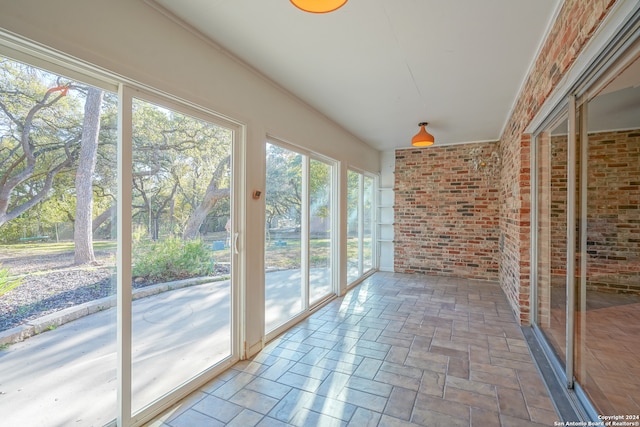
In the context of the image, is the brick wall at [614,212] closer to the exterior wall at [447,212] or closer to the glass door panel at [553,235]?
the glass door panel at [553,235]

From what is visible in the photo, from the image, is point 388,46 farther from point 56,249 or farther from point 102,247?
point 56,249

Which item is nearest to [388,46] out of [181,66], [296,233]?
[181,66]

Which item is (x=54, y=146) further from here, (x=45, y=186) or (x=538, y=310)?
(x=538, y=310)

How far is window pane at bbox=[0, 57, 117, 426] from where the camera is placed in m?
1.33

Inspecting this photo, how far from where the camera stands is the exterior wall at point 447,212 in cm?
543

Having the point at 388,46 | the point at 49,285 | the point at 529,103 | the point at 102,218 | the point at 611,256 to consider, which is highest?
the point at 388,46

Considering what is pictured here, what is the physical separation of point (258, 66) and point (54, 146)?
1662 millimetres

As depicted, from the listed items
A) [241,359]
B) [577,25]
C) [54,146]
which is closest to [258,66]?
[54,146]

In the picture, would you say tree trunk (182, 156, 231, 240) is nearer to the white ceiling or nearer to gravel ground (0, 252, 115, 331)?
gravel ground (0, 252, 115, 331)

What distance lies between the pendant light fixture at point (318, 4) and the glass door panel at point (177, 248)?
1214mm

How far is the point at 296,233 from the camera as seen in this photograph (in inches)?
139

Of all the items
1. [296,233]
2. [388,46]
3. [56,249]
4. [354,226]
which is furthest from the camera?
[354,226]

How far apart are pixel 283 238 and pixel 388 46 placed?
211cm

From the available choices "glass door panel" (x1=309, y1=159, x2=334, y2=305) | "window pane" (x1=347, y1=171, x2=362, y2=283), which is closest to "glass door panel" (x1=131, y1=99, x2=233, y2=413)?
"glass door panel" (x1=309, y1=159, x2=334, y2=305)
